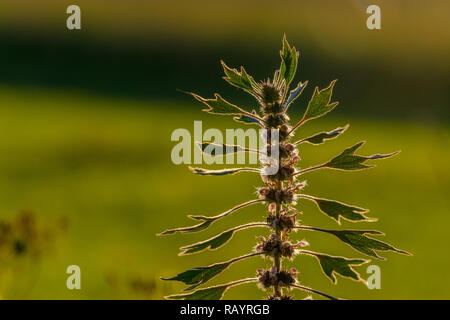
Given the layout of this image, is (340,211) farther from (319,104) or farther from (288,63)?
(288,63)

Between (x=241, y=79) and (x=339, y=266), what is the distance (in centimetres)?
64

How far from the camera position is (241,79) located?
1749mm

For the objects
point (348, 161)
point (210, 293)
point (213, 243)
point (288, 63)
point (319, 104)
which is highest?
point (288, 63)

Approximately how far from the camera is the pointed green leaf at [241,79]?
1.73 m

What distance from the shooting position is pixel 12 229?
123 inches

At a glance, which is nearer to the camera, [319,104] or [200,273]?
[200,273]

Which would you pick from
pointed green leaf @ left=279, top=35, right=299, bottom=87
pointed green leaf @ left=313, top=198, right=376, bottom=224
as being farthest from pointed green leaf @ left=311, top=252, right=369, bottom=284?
pointed green leaf @ left=279, top=35, right=299, bottom=87

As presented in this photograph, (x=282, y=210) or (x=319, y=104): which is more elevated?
(x=319, y=104)

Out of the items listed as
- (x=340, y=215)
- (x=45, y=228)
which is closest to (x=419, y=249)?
(x=45, y=228)

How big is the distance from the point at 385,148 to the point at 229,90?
5.46 m

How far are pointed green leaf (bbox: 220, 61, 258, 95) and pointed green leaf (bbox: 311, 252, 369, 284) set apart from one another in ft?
1.81

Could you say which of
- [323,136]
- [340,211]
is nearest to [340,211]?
[340,211]

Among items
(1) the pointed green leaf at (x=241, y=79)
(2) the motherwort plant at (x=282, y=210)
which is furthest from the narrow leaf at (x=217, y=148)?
(1) the pointed green leaf at (x=241, y=79)

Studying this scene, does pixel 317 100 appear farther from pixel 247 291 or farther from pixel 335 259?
pixel 247 291
